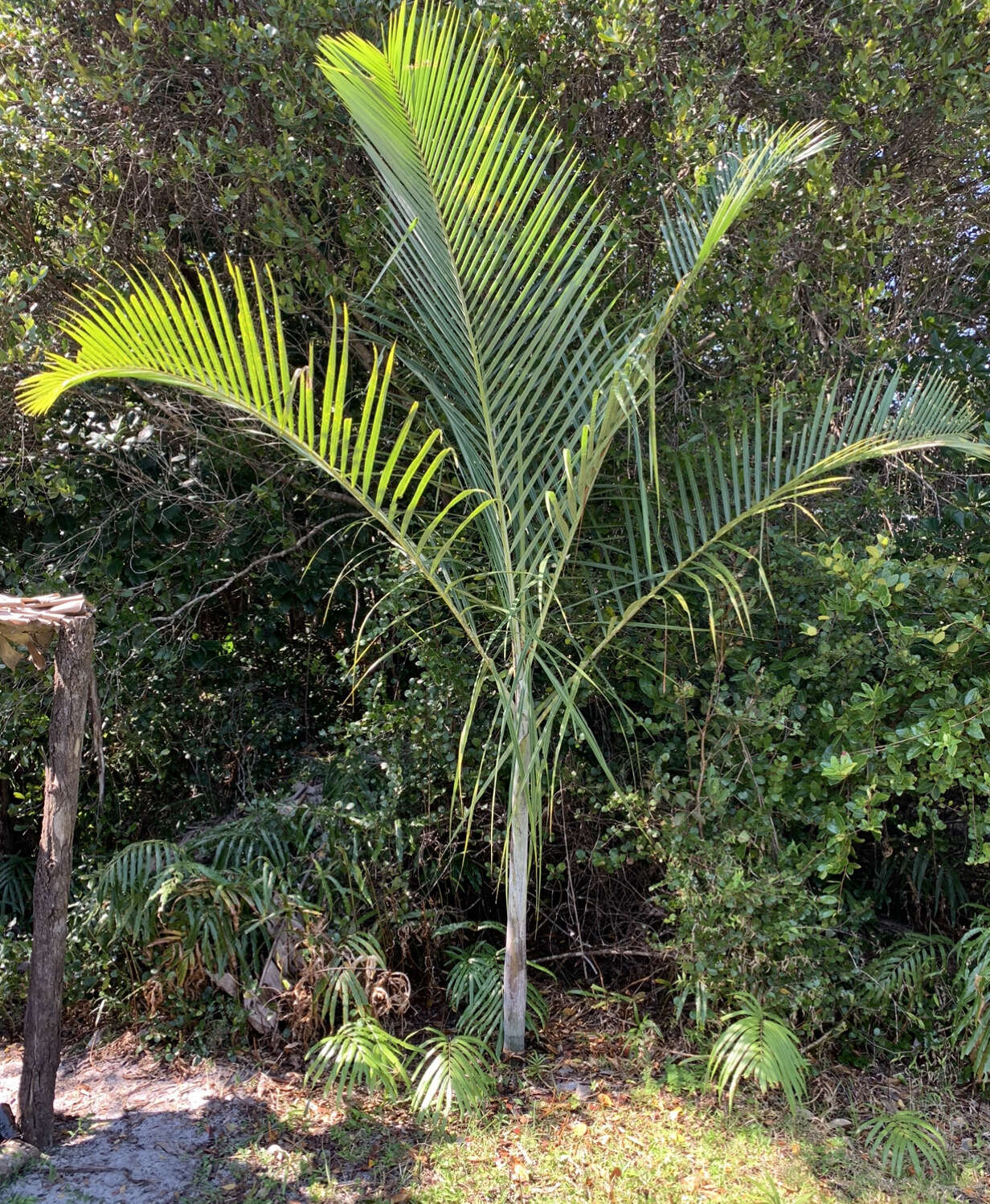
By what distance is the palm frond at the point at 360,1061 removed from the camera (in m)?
3.19

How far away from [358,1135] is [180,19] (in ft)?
13.4

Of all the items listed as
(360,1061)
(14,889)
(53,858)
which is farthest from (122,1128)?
(14,889)

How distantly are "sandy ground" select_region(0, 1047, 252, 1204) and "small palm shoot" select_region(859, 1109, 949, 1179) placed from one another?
2.08 m

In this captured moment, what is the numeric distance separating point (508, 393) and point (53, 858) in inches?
82.6

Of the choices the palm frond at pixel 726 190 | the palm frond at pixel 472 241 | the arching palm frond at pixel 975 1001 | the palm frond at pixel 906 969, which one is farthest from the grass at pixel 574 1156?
the palm frond at pixel 726 190

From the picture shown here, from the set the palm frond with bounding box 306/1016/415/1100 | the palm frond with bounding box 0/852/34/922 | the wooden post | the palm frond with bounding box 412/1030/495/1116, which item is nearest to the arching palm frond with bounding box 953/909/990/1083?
the palm frond with bounding box 412/1030/495/1116

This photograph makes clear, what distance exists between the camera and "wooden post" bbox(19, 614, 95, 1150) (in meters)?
3.04

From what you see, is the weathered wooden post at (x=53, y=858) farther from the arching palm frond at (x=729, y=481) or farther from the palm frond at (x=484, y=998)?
the arching palm frond at (x=729, y=481)

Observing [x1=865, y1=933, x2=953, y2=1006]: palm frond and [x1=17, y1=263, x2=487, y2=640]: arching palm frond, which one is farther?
[x1=865, y1=933, x2=953, y2=1006]: palm frond

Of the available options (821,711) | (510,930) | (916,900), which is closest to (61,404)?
Result: (510,930)

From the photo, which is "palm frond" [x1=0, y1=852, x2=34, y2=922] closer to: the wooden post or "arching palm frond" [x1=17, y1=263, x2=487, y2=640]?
the wooden post

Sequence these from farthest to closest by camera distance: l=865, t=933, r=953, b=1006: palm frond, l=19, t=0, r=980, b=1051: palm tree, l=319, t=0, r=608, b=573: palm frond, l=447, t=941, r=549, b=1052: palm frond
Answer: l=447, t=941, r=549, b=1052: palm frond
l=865, t=933, r=953, b=1006: palm frond
l=319, t=0, r=608, b=573: palm frond
l=19, t=0, r=980, b=1051: palm tree

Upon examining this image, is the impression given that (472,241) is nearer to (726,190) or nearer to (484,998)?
(726,190)

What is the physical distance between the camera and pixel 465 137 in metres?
2.96
